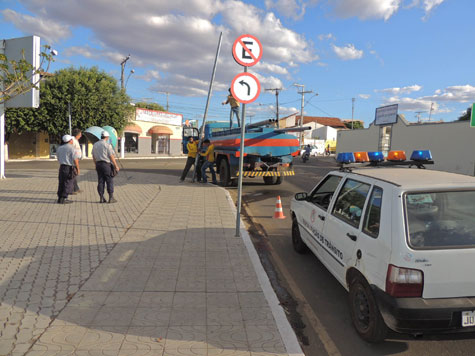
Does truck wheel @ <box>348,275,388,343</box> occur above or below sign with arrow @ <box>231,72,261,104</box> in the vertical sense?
below

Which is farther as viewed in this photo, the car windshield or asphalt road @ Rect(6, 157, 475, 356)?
asphalt road @ Rect(6, 157, 475, 356)

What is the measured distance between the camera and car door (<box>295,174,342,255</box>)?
4.20 m

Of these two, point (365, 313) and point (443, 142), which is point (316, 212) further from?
point (443, 142)

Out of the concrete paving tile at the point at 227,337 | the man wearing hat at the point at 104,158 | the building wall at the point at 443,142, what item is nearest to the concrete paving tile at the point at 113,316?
the concrete paving tile at the point at 227,337

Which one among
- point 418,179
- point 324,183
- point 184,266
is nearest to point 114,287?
point 184,266

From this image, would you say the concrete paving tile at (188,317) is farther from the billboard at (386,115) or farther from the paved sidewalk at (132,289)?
the billboard at (386,115)

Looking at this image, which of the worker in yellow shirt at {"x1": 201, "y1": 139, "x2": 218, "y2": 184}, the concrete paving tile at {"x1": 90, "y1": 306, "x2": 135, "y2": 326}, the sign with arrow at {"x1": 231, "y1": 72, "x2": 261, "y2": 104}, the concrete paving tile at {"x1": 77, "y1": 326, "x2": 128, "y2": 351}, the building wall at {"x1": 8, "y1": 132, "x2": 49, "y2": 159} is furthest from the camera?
the building wall at {"x1": 8, "y1": 132, "x2": 49, "y2": 159}

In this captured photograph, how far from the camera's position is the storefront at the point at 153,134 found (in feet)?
133

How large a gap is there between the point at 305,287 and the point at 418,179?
1846 mm

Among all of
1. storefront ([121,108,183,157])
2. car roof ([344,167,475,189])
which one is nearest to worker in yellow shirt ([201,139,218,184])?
car roof ([344,167,475,189])

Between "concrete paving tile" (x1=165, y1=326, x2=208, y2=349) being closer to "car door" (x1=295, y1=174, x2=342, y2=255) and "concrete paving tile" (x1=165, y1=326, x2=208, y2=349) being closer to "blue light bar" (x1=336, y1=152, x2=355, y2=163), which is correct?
"car door" (x1=295, y1=174, x2=342, y2=255)

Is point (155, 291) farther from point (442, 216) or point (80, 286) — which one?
point (442, 216)

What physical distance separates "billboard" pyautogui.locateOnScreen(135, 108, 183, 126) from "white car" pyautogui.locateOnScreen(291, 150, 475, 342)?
3947 centimetres

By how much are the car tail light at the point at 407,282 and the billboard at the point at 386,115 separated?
31.5 metres
